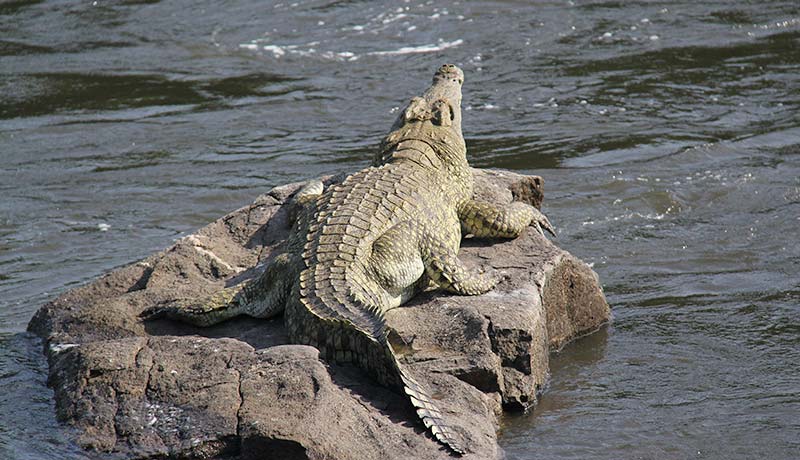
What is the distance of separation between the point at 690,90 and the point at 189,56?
6.36 meters

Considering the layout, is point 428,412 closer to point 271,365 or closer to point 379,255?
point 271,365

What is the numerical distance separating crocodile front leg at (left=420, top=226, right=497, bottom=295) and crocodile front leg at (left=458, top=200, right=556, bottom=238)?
27.0 inches

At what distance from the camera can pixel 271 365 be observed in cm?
454

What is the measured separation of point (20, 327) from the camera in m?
6.54

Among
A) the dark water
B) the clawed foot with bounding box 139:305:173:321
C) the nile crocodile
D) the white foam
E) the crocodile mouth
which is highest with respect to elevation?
the crocodile mouth

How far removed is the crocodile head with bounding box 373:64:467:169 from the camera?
6676 millimetres

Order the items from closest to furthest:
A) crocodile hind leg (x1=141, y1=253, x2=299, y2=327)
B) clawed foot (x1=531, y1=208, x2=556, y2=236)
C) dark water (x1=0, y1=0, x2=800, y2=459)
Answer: crocodile hind leg (x1=141, y1=253, x2=299, y2=327)
dark water (x1=0, y1=0, x2=800, y2=459)
clawed foot (x1=531, y1=208, x2=556, y2=236)

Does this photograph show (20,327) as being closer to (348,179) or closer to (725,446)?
(348,179)

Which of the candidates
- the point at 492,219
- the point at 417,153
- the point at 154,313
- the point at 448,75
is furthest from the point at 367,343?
the point at 448,75

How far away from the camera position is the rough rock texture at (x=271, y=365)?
14.0 ft

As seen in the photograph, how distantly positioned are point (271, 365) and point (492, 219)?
214 centimetres

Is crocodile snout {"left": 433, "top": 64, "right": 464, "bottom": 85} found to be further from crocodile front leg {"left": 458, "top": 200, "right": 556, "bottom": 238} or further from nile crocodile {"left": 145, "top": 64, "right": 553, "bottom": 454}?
crocodile front leg {"left": 458, "top": 200, "right": 556, "bottom": 238}

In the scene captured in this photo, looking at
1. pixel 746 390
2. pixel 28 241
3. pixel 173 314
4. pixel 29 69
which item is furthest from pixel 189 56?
pixel 746 390

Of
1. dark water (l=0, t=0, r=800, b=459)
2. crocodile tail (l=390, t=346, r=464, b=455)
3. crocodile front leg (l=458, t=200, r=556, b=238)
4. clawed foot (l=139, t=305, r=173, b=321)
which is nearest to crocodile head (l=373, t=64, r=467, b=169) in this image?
crocodile front leg (l=458, t=200, r=556, b=238)
